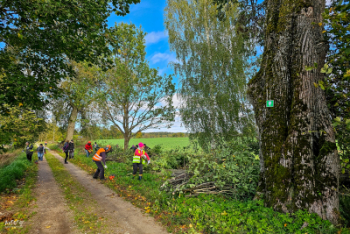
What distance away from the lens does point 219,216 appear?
166 inches

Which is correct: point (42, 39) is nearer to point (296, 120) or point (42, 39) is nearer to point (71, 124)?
point (296, 120)

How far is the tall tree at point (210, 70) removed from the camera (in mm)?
10602

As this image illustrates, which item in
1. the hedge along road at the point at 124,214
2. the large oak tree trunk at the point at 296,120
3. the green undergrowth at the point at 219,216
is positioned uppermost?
the large oak tree trunk at the point at 296,120

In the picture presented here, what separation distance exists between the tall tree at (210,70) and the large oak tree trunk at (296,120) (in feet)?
16.0

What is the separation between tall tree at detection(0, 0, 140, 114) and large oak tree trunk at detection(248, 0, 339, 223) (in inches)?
212

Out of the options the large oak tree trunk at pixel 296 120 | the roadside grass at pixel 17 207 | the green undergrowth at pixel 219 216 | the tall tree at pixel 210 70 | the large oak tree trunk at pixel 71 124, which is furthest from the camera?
the large oak tree trunk at pixel 71 124

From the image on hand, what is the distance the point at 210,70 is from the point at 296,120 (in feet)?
27.0

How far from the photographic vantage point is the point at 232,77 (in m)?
11.0

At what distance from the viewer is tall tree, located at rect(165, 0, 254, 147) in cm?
1060

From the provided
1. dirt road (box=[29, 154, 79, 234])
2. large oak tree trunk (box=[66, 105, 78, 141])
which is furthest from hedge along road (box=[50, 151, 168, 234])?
large oak tree trunk (box=[66, 105, 78, 141])

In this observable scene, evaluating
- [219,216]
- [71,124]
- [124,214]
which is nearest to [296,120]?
[219,216]

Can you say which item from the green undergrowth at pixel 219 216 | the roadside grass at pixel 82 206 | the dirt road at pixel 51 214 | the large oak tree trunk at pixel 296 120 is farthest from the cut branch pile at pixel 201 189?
the dirt road at pixel 51 214

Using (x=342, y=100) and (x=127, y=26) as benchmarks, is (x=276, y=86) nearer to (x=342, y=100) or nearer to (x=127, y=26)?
(x=342, y=100)

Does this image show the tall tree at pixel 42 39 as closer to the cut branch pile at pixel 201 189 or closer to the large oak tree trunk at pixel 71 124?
the cut branch pile at pixel 201 189
